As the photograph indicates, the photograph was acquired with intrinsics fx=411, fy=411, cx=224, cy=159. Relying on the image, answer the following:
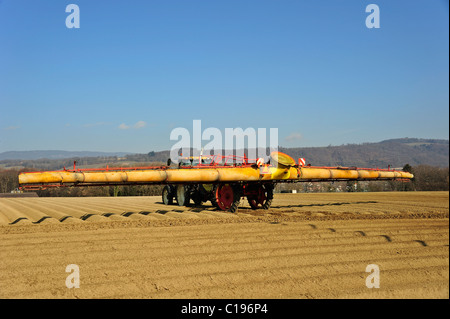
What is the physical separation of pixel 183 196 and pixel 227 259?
595 inches

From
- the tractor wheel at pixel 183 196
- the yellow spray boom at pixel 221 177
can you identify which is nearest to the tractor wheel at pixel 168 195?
the yellow spray boom at pixel 221 177

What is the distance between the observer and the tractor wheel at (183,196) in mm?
23781

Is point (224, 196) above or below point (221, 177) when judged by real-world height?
below

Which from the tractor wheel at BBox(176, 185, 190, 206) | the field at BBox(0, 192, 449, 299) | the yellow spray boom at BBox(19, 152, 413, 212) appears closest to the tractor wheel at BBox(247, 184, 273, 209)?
the yellow spray boom at BBox(19, 152, 413, 212)

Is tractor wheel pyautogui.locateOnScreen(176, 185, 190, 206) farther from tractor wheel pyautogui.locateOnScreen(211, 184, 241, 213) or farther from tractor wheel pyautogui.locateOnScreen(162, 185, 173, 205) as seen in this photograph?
tractor wheel pyautogui.locateOnScreen(211, 184, 241, 213)

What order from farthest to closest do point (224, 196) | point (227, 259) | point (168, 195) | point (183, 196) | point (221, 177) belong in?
point (168, 195) → point (183, 196) → point (224, 196) → point (221, 177) → point (227, 259)

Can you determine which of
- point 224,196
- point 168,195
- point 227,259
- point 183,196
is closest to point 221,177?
point 224,196

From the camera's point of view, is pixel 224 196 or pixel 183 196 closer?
pixel 224 196

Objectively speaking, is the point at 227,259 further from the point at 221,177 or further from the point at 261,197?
the point at 261,197

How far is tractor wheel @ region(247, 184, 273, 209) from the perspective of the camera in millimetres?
20922

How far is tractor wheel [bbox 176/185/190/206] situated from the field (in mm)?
9673

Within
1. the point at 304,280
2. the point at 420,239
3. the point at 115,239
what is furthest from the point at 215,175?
the point at 304,280

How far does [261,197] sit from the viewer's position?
2112 cm
